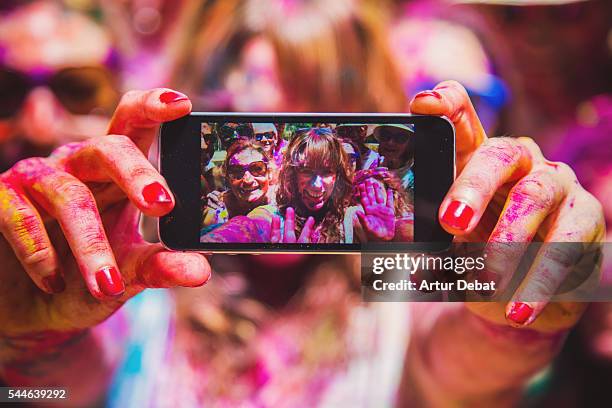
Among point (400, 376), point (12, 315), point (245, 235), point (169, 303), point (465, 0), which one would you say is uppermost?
point (465, 0)

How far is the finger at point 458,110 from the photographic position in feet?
1.94

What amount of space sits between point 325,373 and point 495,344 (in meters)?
0.28

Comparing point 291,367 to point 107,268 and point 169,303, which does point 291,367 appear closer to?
point 169,303

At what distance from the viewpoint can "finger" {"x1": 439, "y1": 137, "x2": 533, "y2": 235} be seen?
54 centimetres

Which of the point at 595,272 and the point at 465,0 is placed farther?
the point at 465,0

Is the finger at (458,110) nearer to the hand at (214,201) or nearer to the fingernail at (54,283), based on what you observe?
the hand at (214,201)

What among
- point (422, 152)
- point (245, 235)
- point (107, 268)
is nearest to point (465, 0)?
point (422, 152)

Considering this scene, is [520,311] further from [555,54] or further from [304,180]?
[555,54]

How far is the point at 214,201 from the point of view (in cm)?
62

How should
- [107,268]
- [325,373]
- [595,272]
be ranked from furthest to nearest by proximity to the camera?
[325,373] < [595,272] < [107,268]

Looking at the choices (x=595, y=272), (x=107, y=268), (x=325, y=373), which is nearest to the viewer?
(x=107, y=268)

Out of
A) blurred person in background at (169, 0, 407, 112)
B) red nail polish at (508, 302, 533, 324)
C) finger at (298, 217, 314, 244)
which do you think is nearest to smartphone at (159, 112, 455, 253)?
finger at (298, 217, 314, 244)

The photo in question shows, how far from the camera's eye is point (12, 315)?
2.37ft

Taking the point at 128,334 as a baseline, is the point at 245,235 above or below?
above
